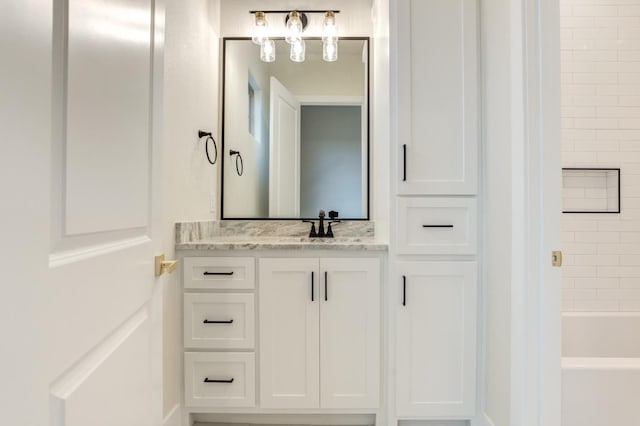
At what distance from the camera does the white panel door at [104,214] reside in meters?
0.58

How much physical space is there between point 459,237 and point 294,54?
1576 millimetres

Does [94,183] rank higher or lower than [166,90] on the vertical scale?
lower

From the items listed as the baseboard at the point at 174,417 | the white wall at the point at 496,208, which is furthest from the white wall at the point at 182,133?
the white wall at the point at 496,208

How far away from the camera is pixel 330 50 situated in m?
2.33

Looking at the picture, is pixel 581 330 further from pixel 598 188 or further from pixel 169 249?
pixel 169 249

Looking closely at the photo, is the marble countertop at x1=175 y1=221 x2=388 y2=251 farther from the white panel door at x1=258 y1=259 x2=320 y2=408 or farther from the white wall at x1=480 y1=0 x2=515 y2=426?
the white wall at x1=480 y1=0 x2=515 y2=426

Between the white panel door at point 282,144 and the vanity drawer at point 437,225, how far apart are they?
0.90 meters

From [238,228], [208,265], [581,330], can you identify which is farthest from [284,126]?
[581,330]

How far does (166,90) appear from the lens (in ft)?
5.26

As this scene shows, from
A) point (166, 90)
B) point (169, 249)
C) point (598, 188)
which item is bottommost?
point (169, 249)

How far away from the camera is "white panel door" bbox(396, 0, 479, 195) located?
66.0 inches

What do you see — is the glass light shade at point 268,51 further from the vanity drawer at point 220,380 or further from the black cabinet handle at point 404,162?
the vanity drawer at point 220,380

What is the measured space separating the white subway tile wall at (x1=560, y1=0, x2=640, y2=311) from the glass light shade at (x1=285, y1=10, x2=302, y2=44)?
1.67 metres

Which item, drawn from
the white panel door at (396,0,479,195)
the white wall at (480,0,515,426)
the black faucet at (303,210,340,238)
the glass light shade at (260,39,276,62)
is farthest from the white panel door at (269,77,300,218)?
the white wall at (480,0,515,426)
